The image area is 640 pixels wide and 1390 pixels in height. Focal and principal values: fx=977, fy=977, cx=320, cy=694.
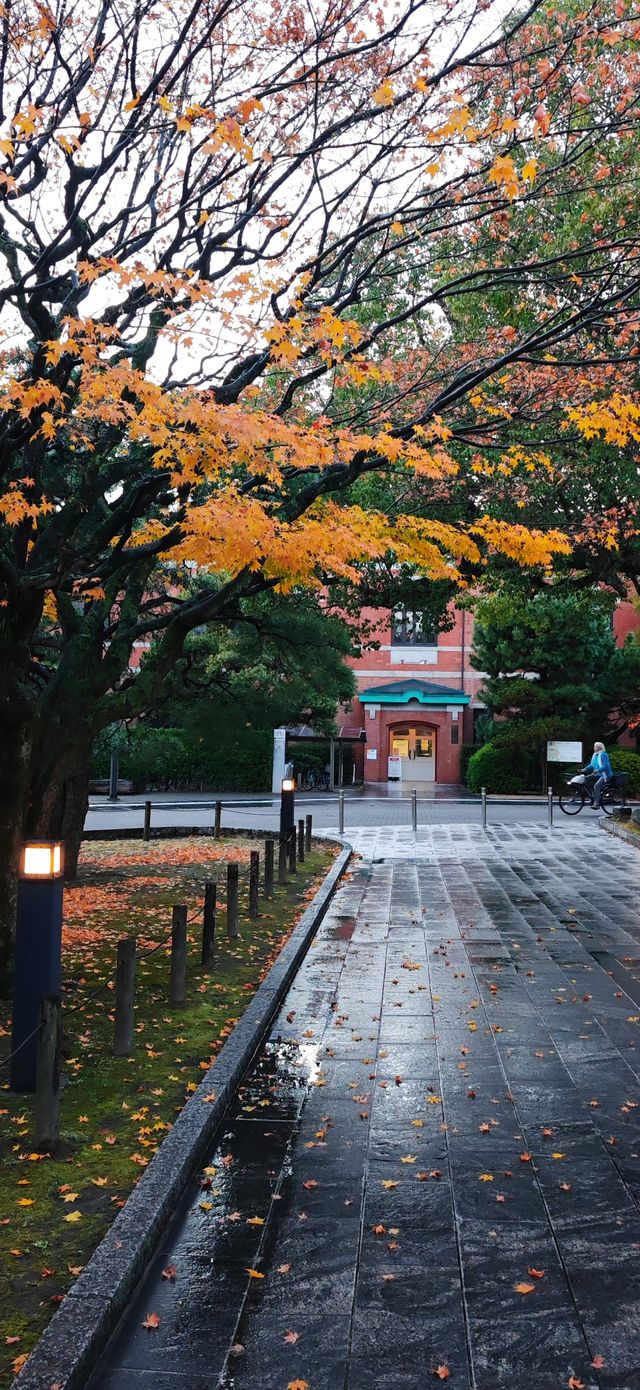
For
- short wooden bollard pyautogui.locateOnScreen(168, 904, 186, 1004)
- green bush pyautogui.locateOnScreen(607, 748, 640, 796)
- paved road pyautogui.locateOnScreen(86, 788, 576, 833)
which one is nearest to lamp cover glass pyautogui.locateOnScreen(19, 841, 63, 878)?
short wooden bollard pyautogui.locateOnScreen(168, 904, 186, 1004)

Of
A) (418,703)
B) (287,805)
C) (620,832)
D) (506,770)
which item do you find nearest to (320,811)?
(506,770)

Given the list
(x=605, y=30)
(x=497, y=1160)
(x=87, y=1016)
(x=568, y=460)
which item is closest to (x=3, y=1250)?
(x=497, y=1160)

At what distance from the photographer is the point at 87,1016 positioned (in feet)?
21.4

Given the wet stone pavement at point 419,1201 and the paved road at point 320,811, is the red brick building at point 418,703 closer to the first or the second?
the paved road at point 320,811

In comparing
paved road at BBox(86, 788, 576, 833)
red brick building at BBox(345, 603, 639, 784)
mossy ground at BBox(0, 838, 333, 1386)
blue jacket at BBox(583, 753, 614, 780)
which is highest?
red brick building at BBox(345, 603, 639, 784)

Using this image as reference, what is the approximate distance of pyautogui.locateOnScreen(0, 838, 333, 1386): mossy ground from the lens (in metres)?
3.38

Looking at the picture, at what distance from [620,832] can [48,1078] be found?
16593 millimetres

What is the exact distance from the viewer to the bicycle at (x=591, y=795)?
25359 millimetres

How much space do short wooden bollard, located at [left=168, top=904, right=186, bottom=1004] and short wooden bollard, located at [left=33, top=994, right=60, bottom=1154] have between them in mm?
2432

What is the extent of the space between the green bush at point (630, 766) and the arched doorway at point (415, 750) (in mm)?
10617

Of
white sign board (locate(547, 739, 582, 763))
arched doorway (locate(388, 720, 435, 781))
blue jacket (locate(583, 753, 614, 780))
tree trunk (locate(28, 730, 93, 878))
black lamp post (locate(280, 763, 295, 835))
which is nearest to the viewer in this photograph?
tree trunk (locate(28, 730, 93, 878))

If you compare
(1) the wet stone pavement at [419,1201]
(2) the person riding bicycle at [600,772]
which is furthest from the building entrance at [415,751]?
(1) the wet stone pavement at [419,1201]

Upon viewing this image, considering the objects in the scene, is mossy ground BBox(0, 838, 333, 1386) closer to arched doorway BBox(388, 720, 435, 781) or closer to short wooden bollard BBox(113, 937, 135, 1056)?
short wooden bollard BBox(113, 937, 135, 1056)

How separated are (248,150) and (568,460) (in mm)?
8187
